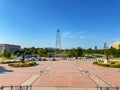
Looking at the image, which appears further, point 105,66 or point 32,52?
point 32,52

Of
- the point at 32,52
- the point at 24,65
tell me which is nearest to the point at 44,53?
the point at 32,52

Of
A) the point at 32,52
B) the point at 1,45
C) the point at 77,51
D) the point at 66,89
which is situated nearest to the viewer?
the point at 66,89

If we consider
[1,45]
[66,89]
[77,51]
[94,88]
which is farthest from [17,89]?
[1,45]

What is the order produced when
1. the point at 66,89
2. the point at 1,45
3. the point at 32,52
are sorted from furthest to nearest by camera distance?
the point at 1,45, the point at 32,52, the point at 66,89

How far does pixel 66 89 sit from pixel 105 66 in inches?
812

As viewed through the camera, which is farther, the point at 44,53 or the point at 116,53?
the point at 44,53

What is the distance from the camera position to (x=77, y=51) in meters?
81.1

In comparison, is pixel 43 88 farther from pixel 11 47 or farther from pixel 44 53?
pixel 11 47

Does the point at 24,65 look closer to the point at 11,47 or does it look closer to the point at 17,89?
the point at 17,89

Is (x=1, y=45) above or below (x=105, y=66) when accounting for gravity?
above

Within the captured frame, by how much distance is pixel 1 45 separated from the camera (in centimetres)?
13050

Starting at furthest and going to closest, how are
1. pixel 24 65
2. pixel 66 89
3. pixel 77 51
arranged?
pixel 77 51 < pixel 24 65 < pixel 66 89

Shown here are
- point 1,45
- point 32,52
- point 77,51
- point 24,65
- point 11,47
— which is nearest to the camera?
point 24,65

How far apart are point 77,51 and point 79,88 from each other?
66116 mm
